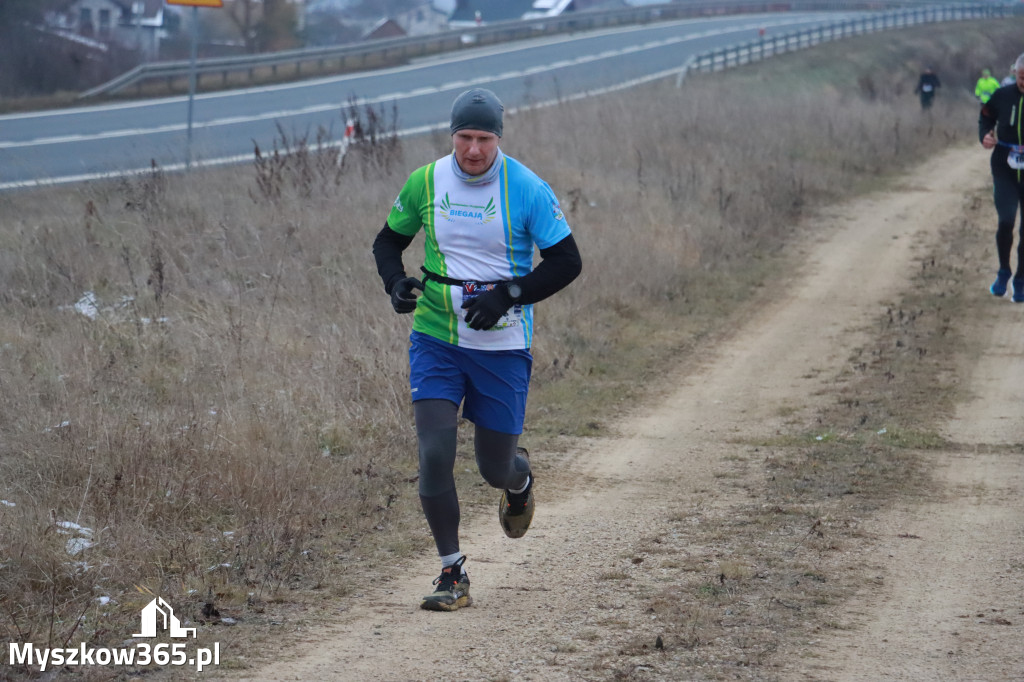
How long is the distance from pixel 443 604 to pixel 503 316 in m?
1.25

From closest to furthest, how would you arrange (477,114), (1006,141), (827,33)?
(477,114) → (1006,141) → (827,33)

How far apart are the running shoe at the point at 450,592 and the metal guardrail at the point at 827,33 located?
1141 inches

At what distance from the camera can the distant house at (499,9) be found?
274ft

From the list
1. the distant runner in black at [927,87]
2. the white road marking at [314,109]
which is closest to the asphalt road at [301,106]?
the white road marking at [314,109]

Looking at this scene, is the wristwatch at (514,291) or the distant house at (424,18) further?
the distant house at (424,18)

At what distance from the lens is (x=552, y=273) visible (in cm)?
474

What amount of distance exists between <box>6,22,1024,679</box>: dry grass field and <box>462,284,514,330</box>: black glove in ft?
4.68

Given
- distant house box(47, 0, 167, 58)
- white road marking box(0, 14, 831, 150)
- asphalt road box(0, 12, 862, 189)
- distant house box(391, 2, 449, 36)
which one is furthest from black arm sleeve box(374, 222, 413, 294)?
distant house box(391, 2, 449, 36)

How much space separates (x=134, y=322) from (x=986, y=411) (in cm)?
654

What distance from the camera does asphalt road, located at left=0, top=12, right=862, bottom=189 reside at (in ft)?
55.3

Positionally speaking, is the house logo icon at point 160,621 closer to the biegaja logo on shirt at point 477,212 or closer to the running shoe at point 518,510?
the running shoe at point 518,510

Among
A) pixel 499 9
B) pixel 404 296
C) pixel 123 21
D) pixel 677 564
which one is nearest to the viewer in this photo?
pixel 404 296

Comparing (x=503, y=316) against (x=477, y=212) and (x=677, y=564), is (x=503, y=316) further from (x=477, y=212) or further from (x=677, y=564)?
(x=677, y=564)

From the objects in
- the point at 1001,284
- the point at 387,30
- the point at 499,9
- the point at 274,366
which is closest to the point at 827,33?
the point at 1001,284
